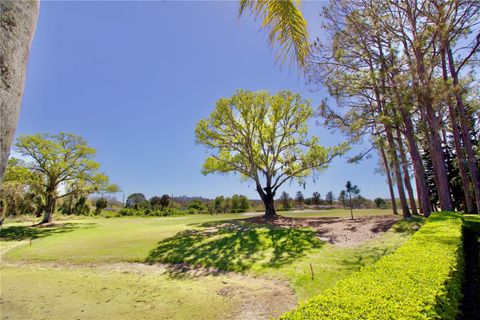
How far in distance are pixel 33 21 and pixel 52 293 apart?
817 cm

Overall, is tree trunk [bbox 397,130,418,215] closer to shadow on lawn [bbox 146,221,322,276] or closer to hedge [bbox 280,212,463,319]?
shadow on lawn [bbox 146,221,322,276]

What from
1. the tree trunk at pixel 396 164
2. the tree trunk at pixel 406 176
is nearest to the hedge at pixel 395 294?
the tree trunk at pixel 396 164

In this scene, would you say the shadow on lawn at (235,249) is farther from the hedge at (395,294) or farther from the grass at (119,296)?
the hedge at (395,294)

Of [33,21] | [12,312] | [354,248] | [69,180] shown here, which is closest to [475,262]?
[354,248]

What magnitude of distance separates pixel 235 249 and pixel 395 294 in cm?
812

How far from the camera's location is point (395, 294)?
9.18ft

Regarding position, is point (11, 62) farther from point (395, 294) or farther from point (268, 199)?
point (268, 199)

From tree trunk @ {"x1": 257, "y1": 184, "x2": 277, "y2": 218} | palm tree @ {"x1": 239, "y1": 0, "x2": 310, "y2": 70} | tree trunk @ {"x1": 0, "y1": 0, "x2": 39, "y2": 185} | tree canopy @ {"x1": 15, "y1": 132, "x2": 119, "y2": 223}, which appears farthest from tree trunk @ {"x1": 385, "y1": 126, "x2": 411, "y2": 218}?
tree canopy @ {"x1": 15, "y1": 132, "x2": 119, "y2": 223}

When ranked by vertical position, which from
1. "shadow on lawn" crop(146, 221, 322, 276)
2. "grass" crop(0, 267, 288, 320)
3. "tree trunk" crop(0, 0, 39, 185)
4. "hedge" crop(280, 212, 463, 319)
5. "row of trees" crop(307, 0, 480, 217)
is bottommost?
"grass" crop(0, 267, 288, 320)

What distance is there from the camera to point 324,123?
1530 cm

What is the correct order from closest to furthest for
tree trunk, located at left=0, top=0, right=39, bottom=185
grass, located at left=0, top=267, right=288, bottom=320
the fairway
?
tree trunk, located at left=0, top=0, right=39, bottom=185 < grass, located at left=0, top=267, right=288, bottom=320 < the fairway

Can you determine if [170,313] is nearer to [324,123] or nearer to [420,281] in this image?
[420,281]

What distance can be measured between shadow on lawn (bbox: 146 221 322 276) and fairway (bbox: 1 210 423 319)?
39mm

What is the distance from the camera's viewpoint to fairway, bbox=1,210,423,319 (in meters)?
5.59
